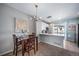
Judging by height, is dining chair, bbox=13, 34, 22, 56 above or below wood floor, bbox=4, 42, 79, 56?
above

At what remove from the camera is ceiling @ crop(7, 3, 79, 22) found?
184 centimetres

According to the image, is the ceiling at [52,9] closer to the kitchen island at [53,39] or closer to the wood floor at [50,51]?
the kitchen island at [53,39]

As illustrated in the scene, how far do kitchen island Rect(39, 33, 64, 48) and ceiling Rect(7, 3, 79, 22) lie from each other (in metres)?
0.37

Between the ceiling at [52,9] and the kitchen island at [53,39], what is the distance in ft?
1.22

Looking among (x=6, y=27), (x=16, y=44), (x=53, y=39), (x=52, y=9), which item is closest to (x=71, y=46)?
(x=53, y=39)

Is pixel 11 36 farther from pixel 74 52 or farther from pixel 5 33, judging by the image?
pixel 74 52

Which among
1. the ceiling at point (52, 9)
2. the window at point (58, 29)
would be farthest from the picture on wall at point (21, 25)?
the window at point (58, 29)

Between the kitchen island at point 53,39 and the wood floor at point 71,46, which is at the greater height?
the kitchen island at point 53,39

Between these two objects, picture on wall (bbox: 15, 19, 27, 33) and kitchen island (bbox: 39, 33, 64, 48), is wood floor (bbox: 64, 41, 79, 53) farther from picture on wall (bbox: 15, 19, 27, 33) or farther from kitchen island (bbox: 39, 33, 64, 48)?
picture on wall (bbox: 15, 19, 27, 33)

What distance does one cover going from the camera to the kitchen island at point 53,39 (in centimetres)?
191

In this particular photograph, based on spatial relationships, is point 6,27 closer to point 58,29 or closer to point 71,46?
point 58,29

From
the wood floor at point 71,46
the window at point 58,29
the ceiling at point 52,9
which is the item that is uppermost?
the ceiling at point 52,9

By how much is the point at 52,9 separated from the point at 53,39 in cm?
70

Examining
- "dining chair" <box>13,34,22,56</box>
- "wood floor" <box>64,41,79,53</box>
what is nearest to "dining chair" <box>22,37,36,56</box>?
"dining chair" <box>13,34,22,56</box>
